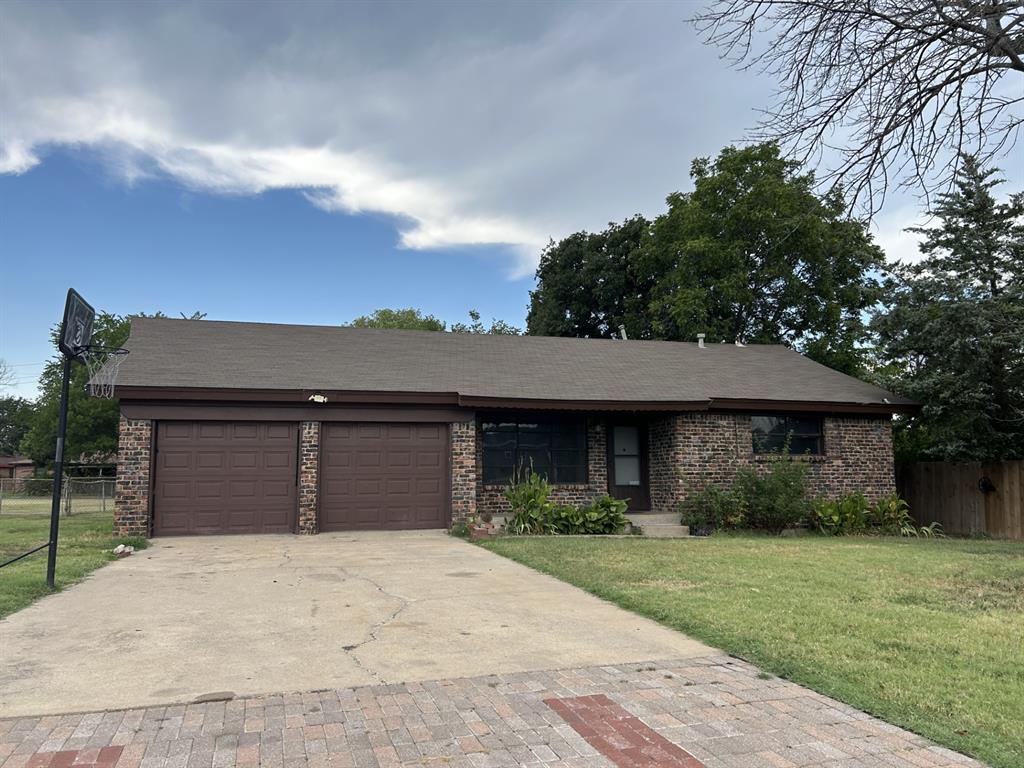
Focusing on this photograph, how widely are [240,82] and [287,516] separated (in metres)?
8.09

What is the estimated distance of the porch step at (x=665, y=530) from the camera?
529 inches

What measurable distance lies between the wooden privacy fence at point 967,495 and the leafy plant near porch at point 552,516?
27.7 feet

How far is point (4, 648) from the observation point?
4777mm

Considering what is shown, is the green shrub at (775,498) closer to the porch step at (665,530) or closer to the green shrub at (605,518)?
the porch step at (665,530)

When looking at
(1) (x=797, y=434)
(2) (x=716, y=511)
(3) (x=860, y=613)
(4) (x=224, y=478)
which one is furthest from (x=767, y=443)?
(4) (x=224, y=478)

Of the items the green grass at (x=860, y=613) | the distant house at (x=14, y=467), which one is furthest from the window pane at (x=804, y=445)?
the distant house at (x=14, y=467)

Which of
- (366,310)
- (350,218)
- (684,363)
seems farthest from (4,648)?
(366,310)

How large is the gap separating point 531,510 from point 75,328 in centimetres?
812

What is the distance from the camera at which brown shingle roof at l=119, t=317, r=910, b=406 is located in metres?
13.3

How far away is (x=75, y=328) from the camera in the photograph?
7.23m

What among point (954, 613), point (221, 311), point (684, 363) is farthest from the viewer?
point (221, 311)

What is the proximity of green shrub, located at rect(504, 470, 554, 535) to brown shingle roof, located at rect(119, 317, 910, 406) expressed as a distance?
76.9 inches

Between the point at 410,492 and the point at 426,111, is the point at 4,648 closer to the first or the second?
the point at 410,492

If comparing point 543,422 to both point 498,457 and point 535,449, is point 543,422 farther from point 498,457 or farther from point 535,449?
point 498,457
